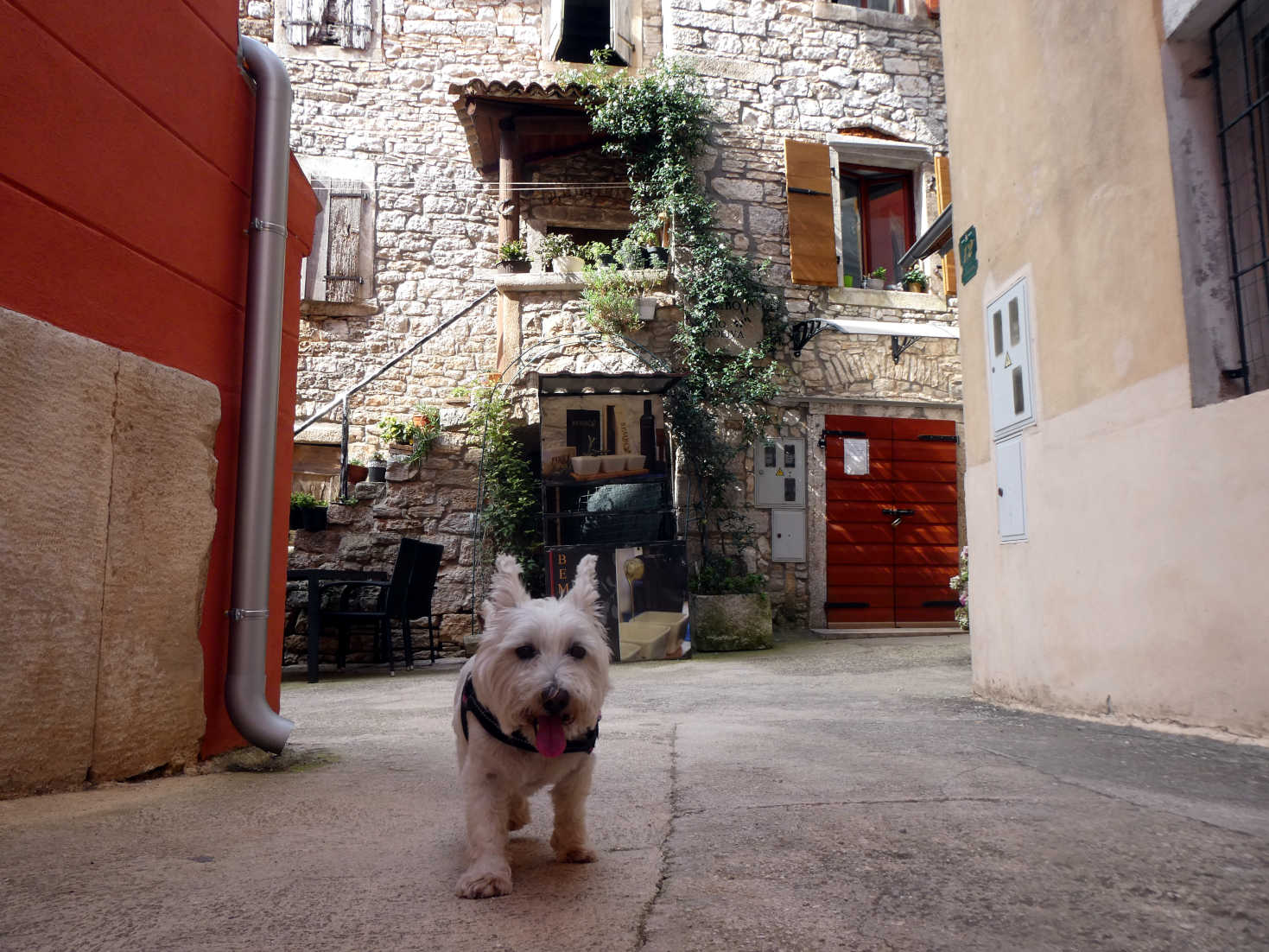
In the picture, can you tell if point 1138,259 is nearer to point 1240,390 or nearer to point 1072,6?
point 1240,390

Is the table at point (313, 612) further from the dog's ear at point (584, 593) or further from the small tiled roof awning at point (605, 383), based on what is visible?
the dog's ear at point (584, 593)

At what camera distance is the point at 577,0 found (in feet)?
39.0

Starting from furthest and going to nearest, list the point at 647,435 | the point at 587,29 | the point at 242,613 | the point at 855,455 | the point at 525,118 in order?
the point at 587,29 < the point at 855,455 < the point at 525,118 < the point at 647,435 < the point at 242,613

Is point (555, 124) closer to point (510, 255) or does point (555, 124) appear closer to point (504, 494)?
point (510, 255)

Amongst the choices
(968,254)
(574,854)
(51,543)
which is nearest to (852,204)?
(968,254)

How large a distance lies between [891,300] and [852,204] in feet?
5.46

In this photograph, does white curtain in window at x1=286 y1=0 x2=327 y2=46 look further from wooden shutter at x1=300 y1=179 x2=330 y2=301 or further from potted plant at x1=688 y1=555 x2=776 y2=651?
potted plant at x1=688 y1=555 x2=776 y2=651

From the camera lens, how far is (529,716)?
6.54 feet

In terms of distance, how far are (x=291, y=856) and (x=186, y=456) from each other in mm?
1690

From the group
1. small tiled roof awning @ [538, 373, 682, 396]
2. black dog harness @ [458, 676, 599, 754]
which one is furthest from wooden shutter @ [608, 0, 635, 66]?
black dog harness @ [458, 676, 599, 754]

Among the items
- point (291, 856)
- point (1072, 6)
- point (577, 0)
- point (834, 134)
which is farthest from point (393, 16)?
point (291, 856)

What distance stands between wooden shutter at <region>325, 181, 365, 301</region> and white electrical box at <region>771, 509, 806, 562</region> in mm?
6050

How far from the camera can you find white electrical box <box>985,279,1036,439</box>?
16.0 ft

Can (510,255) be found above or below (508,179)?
below
